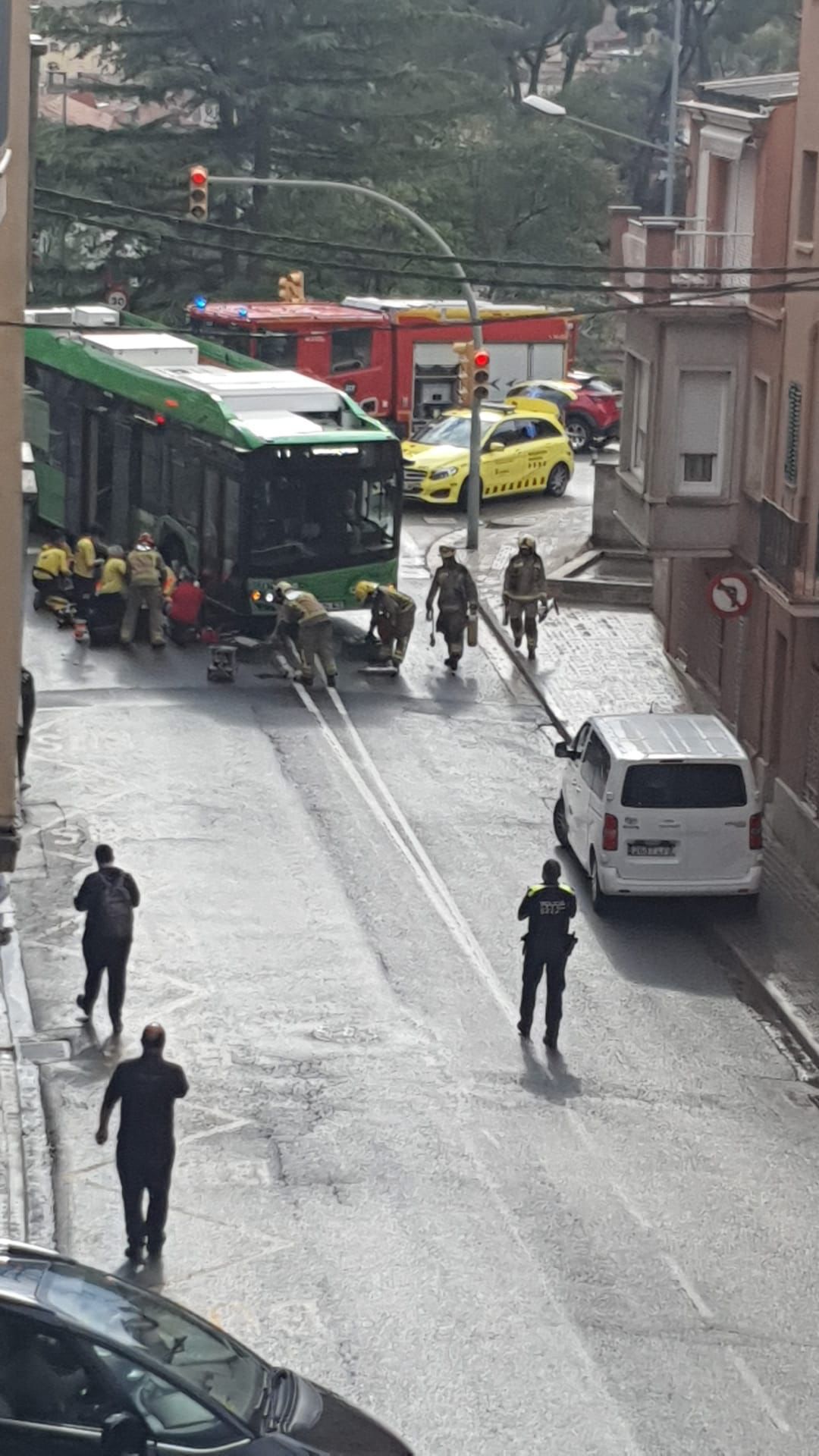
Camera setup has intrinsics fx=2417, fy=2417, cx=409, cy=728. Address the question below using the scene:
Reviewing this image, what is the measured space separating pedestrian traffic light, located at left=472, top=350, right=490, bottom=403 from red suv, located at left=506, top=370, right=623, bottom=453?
12376 mm

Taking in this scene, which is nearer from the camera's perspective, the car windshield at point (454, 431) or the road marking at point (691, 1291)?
the road marking at point (691, 1291)

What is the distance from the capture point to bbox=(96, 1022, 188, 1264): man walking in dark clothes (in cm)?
1464

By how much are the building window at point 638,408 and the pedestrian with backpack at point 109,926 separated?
12.1m

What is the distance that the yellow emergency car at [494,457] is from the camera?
44.0 meters

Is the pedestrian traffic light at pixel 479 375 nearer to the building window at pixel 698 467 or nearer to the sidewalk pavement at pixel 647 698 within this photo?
the sidewalk pavement at pixel 647 698

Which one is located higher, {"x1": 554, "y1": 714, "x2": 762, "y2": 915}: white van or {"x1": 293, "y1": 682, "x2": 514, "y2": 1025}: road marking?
{"x1": 554, "y1": 714, "x2": 762, "y2": 915}: white van

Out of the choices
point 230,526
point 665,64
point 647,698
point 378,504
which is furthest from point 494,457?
point 665,64

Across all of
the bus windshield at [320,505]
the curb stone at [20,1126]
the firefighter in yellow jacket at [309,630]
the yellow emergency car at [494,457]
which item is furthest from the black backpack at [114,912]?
the yellow emergency car at [494,457]

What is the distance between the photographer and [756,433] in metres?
28.3

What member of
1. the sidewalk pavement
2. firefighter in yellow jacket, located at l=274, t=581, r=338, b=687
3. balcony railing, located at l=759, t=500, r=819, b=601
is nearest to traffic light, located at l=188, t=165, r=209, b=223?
firefighter in yellow jacket, located at l=274, t=581, r=338, b=687

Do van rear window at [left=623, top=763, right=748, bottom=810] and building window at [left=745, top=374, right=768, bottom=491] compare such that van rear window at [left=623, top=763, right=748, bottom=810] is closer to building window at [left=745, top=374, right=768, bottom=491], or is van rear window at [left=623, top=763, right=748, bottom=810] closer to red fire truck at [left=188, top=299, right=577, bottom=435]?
building window at [left=745, top=374, right=768, bottom=491]

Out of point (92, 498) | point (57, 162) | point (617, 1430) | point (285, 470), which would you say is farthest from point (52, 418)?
point (617, 1430)

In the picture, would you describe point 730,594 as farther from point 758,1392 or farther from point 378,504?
point 758,1392

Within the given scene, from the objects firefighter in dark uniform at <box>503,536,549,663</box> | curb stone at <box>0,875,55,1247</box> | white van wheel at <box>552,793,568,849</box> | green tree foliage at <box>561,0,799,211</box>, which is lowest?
curb stone at <box>0,875,55,1247</box>
